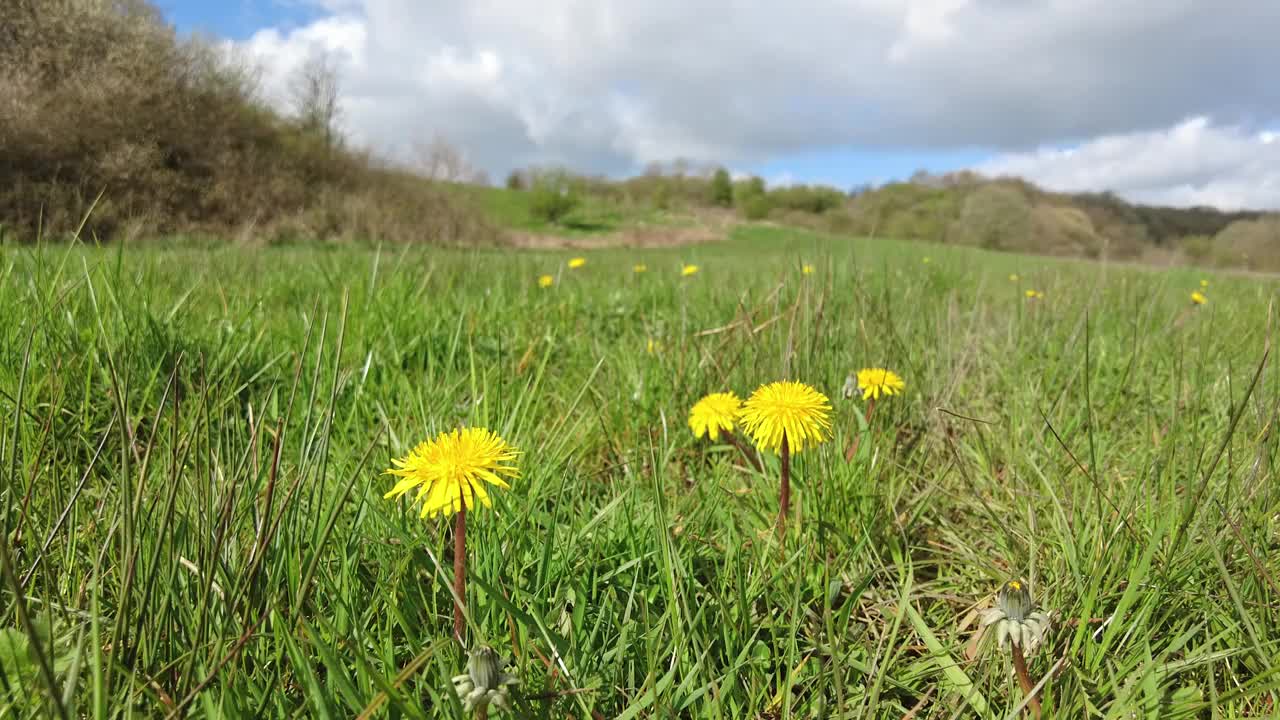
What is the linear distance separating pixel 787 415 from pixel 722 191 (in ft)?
208

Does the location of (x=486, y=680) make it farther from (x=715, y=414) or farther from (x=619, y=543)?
(x=715, y=414)

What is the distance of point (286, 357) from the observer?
5.87 feet

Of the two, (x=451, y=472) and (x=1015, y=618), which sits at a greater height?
(x=451, y=472)

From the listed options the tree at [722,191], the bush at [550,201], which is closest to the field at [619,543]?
the bush at [550,201]

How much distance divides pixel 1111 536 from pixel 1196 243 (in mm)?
36143

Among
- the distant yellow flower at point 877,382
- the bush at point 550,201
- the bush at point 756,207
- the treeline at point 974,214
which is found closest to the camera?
the distant yellow flower at point 877,382

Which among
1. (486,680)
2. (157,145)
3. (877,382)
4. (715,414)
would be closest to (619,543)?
(715,414)

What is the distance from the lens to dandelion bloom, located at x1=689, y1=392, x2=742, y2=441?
1268 millimetres

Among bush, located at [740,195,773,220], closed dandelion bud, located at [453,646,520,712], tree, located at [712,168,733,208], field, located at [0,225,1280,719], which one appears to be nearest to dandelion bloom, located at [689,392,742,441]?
field, located at [0,225,1280,719]

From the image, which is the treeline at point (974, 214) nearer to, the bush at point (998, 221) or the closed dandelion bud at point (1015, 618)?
the bush at point (998, 221)

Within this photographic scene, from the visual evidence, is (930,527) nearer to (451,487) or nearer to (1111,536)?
(1111,536)

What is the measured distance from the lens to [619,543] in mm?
1087

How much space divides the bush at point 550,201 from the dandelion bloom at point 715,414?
40.0m

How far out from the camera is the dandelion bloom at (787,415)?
104cm
